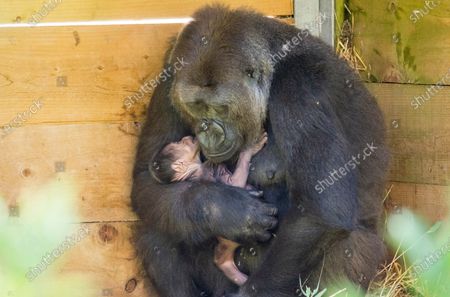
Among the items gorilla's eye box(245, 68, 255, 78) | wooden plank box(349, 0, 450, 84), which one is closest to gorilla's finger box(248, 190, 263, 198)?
gorilla's eye box(245, 68, 255, 78)

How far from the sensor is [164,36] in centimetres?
465

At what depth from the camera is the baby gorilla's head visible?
13.6ft

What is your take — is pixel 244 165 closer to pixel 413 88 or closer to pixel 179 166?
pixel 179 166

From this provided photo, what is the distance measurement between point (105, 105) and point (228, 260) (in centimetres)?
119

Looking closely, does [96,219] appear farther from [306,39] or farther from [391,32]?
[391,32]

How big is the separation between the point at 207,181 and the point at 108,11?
4.08 ft

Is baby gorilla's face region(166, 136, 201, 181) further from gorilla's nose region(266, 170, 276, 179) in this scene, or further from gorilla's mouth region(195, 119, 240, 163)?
gorilla's nose region(266, 170, 276, 179)

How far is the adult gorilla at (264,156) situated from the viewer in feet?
12.7

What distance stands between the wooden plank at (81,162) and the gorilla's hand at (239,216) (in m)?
0.91

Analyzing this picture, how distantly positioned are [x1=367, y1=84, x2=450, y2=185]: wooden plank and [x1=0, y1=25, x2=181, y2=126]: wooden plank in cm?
147

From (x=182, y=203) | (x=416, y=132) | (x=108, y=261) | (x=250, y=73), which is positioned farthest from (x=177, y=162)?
(x=416, y=132)

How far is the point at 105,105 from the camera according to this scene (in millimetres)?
4648

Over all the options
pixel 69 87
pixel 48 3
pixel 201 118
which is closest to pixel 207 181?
pixel 201 118

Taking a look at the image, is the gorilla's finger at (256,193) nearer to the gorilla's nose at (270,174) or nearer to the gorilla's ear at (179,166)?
the gorilla's nose at (270,174)
